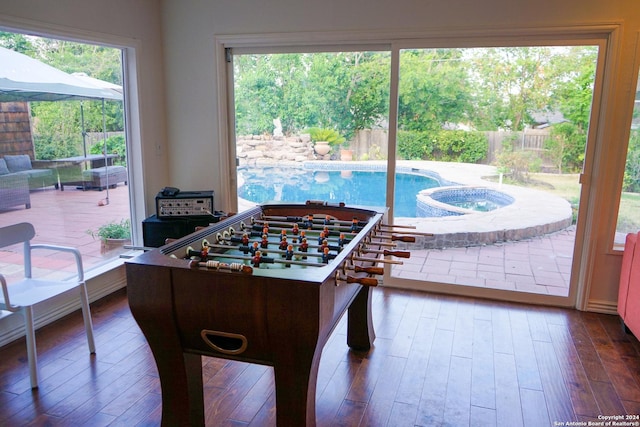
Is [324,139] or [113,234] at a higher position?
[324,139]

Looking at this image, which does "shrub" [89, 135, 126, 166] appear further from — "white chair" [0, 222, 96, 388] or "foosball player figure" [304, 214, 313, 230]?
"foosball player figure" [304, 214, 313, 230]

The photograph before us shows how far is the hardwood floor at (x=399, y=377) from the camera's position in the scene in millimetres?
2344

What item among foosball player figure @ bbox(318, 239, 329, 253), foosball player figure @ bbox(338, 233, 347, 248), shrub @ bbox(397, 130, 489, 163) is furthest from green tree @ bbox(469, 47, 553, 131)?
foosball player figure @ bbox(318, 239, 329, 253)

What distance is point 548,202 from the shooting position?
3.76 m

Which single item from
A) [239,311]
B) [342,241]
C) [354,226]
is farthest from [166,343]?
[354,226]

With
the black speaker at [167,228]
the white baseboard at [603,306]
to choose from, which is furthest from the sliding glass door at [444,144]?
the black speaker at [167,228]

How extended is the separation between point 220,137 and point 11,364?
2.37 m

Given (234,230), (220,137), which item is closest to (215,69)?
(220,137)

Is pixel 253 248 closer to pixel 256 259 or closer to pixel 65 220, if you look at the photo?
pixel 256 259

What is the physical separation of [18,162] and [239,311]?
2.33 m

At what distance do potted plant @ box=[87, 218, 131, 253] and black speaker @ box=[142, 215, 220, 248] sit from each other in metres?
0.41

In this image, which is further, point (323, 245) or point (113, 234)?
point (113, 234)

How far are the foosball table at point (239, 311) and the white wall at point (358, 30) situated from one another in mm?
2240

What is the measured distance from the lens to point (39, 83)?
3.26 m
